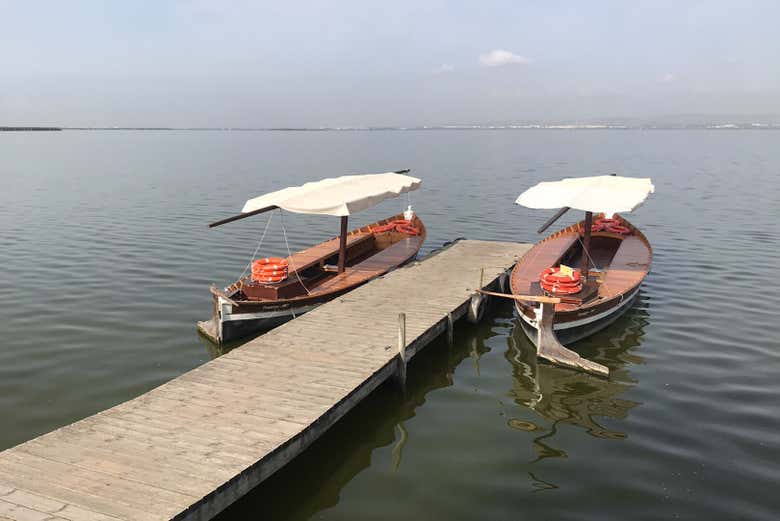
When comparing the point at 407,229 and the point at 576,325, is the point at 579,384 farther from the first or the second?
the point at 407,229

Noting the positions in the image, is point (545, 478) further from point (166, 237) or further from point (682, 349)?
point (166, 237)

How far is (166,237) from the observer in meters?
31.1

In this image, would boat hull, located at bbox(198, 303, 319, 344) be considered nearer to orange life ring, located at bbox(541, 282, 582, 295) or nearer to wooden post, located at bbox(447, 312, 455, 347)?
wooden post, located at bbox(447, 312, 455, 347)

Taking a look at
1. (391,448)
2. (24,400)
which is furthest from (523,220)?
(24,400)

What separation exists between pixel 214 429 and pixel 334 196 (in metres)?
11.0

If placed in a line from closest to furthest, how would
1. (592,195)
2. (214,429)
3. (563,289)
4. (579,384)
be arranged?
1. (214,429)
2. (579,384)
3. (563,289)
4. (592,195)

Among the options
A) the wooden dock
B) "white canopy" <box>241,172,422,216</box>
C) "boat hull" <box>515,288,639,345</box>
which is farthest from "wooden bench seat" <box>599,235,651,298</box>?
"white canopy" <box>241,172,422,216</box>

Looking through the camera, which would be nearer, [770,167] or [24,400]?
[24,400]

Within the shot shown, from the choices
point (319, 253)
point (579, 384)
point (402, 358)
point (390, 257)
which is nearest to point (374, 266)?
point (390, 257)

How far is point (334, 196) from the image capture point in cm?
1972

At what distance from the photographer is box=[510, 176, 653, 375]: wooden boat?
1567 centimetres

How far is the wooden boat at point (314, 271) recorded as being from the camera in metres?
16.9

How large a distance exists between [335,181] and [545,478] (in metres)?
14.4

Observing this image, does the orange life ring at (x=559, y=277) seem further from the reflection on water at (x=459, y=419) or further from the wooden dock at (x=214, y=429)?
the wooden dock at (x=214, y=429)
